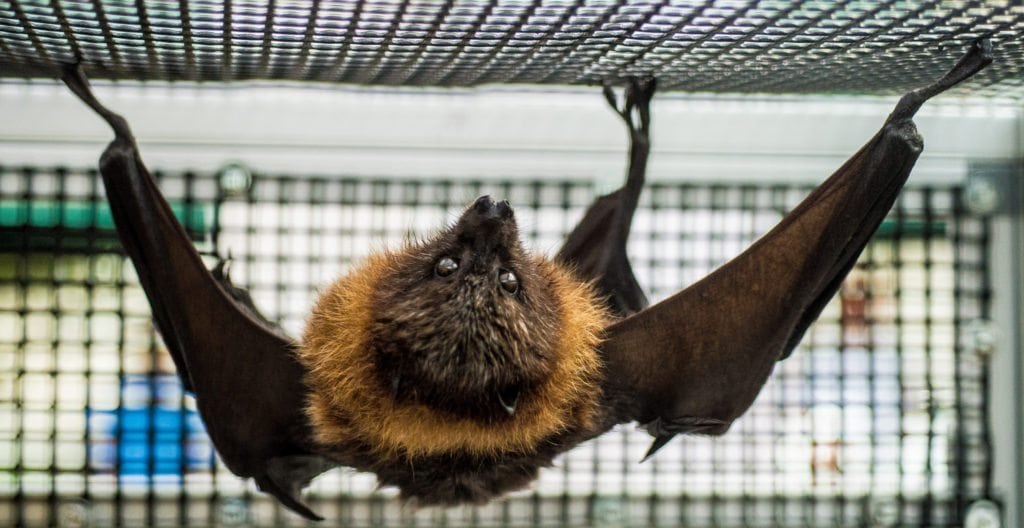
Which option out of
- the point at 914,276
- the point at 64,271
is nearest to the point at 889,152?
the point at 914,276

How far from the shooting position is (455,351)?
6.42 feet

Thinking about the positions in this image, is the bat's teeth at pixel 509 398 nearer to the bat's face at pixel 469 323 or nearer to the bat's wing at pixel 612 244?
the bat's face at pixel 469 323

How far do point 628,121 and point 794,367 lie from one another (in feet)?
3.05

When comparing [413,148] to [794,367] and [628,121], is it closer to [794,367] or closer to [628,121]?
[628,121]

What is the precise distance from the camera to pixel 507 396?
2.02 meters

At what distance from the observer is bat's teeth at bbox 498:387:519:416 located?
6.54ft

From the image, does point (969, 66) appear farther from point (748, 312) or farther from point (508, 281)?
point (508, 281)

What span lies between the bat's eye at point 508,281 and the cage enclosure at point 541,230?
12.7 inches

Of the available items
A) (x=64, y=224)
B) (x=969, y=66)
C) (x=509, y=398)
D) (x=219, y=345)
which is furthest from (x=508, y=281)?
(x=64, y=224)

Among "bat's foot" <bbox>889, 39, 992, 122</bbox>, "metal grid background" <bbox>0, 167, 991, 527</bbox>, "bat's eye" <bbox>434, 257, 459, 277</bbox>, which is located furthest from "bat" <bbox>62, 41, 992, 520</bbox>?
"metal grid background" <bbox>0, 167, 991, 527</bbox>

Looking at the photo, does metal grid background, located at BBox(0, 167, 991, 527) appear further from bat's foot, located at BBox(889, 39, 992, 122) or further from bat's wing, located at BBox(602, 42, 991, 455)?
bat's foot, located at BBox(889, 39, 992, 122)

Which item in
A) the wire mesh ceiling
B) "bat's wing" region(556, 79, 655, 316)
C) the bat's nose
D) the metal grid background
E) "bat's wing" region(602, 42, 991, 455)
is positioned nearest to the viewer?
the wire mesh ceiling

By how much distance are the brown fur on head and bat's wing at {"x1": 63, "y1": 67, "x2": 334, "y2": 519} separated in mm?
85

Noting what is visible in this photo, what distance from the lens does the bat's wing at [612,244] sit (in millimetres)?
2373
